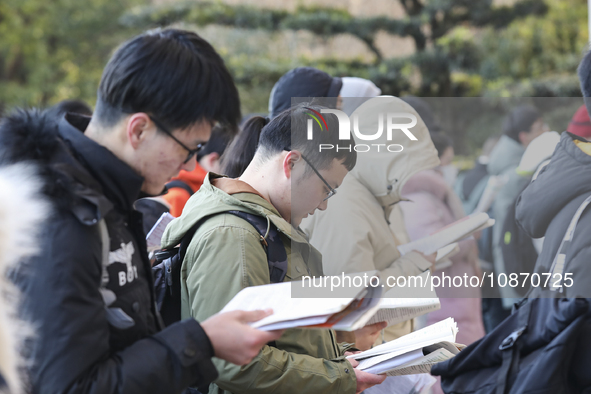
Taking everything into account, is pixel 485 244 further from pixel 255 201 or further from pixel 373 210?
pixel 255 201

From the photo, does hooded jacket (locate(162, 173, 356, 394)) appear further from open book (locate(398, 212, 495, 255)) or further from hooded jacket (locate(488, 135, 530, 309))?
hooded jacket (locate(488, 135, 530, 309))

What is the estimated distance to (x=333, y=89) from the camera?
317 cm

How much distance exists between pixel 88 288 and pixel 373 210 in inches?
63.7

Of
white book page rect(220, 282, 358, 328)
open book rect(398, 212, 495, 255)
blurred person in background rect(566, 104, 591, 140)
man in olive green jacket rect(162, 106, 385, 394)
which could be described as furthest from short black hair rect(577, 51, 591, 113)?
blurred person in background rect(566, 104, 591, 140)

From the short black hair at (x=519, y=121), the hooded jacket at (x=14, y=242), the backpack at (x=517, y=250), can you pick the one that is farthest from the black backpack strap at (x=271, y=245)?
the short black hair at (x=519, y=121)

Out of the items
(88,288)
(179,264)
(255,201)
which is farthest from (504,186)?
(88,288)

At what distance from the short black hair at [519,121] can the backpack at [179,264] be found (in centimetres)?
390

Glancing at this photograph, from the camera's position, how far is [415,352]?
183 centimetres

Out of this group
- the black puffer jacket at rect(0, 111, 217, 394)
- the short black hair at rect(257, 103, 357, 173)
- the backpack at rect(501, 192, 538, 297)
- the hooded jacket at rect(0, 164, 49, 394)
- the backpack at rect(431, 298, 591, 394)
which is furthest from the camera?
the backpack at rect(501, 192, 538, 297)

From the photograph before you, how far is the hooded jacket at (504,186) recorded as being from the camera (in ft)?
14.2

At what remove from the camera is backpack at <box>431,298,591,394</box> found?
4.73 feet

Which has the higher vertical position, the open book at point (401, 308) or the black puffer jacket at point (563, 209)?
the black puffer jacket at point (563, 209)

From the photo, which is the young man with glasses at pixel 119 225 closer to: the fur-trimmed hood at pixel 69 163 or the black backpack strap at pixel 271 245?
the fur-trimmed hood at pixel 69 163

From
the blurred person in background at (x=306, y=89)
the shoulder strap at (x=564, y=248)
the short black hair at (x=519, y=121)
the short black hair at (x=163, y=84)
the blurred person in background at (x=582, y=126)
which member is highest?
the short black hair at (x=163, y=84)
